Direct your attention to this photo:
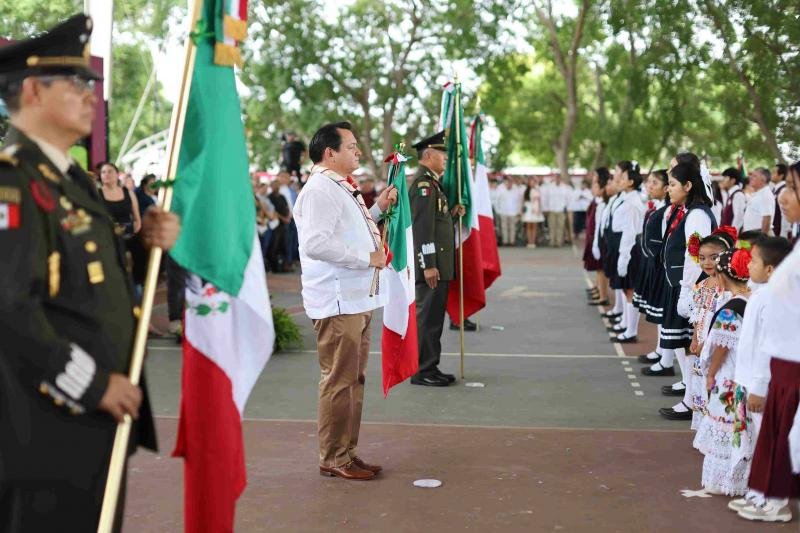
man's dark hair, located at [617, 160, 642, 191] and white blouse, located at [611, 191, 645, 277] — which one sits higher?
man's dark hair, located at [617, 160, 642, 191]

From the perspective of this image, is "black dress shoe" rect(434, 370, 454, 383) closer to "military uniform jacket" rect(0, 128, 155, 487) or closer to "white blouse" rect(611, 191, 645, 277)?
"white blouse" rect(611, 191, 645, 277)

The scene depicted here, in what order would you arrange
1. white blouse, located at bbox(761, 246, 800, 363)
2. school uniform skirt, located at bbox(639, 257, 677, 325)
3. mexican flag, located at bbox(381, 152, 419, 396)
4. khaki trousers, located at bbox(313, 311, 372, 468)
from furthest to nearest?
school uniform skirt, located at bbox(639, 257, 677, 325)
mexican flag, located at bbox(381, 152, 419, 396)
khaki trousers, located at bbox(313, 311, 372, 468)
white blouse, located at bbox(761, 246, 800, 363)

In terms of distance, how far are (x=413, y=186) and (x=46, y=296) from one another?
608 cm

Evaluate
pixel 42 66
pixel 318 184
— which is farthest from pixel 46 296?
pixel 318 184

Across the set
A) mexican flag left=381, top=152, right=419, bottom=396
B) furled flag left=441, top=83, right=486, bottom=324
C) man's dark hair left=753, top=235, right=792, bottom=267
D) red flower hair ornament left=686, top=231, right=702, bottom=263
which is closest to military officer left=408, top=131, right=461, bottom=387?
furled flag left=441, top=83, right=486, bottom=324

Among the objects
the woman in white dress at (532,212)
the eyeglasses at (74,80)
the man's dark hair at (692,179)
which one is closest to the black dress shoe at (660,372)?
the man's dark hair at (692,179)

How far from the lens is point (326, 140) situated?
19.8ft

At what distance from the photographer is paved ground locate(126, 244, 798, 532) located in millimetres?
5395

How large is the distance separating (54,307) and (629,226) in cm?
884

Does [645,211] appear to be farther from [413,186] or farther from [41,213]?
[41,213]

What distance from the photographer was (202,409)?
3.80 m

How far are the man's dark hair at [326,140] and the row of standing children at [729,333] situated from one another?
2.39 metres

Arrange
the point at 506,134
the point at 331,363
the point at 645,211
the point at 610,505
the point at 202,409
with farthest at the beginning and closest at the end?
the point at 506,134 < the point at 645,211 < the point at 331,363 < the point at 610,505 < the point at 202,409

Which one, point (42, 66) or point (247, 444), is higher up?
point (42, 66)
